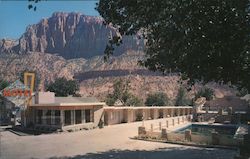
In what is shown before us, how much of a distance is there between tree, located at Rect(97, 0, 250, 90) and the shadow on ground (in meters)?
6.31

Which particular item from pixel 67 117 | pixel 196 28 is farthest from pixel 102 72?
pixel 196 28

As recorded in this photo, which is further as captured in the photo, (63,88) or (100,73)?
(100,73)

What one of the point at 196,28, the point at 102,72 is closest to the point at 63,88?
the point at 102,72

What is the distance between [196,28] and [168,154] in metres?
9.52

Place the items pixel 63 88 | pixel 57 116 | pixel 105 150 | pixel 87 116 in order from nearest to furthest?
pixel 105 150, pixel 57 116, pixel 87 116, pixel 63 88

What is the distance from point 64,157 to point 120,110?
29392mm

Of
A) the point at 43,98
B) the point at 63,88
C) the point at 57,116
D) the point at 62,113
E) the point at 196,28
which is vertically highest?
the point at 196,28

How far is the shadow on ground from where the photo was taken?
21.0 meters

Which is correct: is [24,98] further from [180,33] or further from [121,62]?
[121,62]

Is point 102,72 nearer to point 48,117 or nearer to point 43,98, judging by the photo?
point 43,98

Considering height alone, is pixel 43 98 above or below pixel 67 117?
above

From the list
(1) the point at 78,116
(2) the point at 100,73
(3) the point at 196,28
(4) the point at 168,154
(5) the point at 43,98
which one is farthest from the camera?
(2) the point at 100,73

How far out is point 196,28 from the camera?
49.3 feet

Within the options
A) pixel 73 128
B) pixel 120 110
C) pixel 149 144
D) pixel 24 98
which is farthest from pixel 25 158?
pixel 120 110
